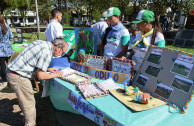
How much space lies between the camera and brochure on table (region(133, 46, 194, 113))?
4.02ft

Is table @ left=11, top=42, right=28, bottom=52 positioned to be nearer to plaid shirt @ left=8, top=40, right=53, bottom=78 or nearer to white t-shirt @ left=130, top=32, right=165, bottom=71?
plaid shirt @ left=8, top=40, right=53, bottom=78

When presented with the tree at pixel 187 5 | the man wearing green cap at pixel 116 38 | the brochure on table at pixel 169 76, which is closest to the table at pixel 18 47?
the man wearing green cap at pixel 116 38

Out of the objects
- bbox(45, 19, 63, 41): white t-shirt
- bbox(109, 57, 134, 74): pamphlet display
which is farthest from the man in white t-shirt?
bbox(109, 57, 134, 74): pamphlet display

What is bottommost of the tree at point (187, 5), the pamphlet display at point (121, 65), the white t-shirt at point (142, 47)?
the pamphlet display at point (121, 65)

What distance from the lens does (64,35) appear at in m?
2.99

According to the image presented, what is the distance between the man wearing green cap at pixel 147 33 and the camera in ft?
5.63

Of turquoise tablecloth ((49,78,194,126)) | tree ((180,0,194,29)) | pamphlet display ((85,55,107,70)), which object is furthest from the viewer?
tree ((180,0,194,29))

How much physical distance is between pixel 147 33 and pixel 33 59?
1.39 meters

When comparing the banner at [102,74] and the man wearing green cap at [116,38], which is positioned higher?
the man wearing green cap at [116,38]

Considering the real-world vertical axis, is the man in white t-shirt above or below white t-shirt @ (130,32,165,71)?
above

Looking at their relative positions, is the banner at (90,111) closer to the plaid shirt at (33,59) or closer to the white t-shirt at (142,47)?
the plaid shirt at (33,59)

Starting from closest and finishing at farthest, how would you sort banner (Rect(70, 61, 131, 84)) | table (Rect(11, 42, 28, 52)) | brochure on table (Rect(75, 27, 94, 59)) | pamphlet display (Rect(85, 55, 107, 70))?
banner (Rect(70, 61, 131, 84))
pamphlet display (Rect(85, 55, 107, 70))
brochure on table (Rect(75, 27, 94, 59))
table (Rect(11, 42, 28, 52))

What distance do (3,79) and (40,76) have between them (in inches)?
108

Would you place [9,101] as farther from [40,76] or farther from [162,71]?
[162,71]
